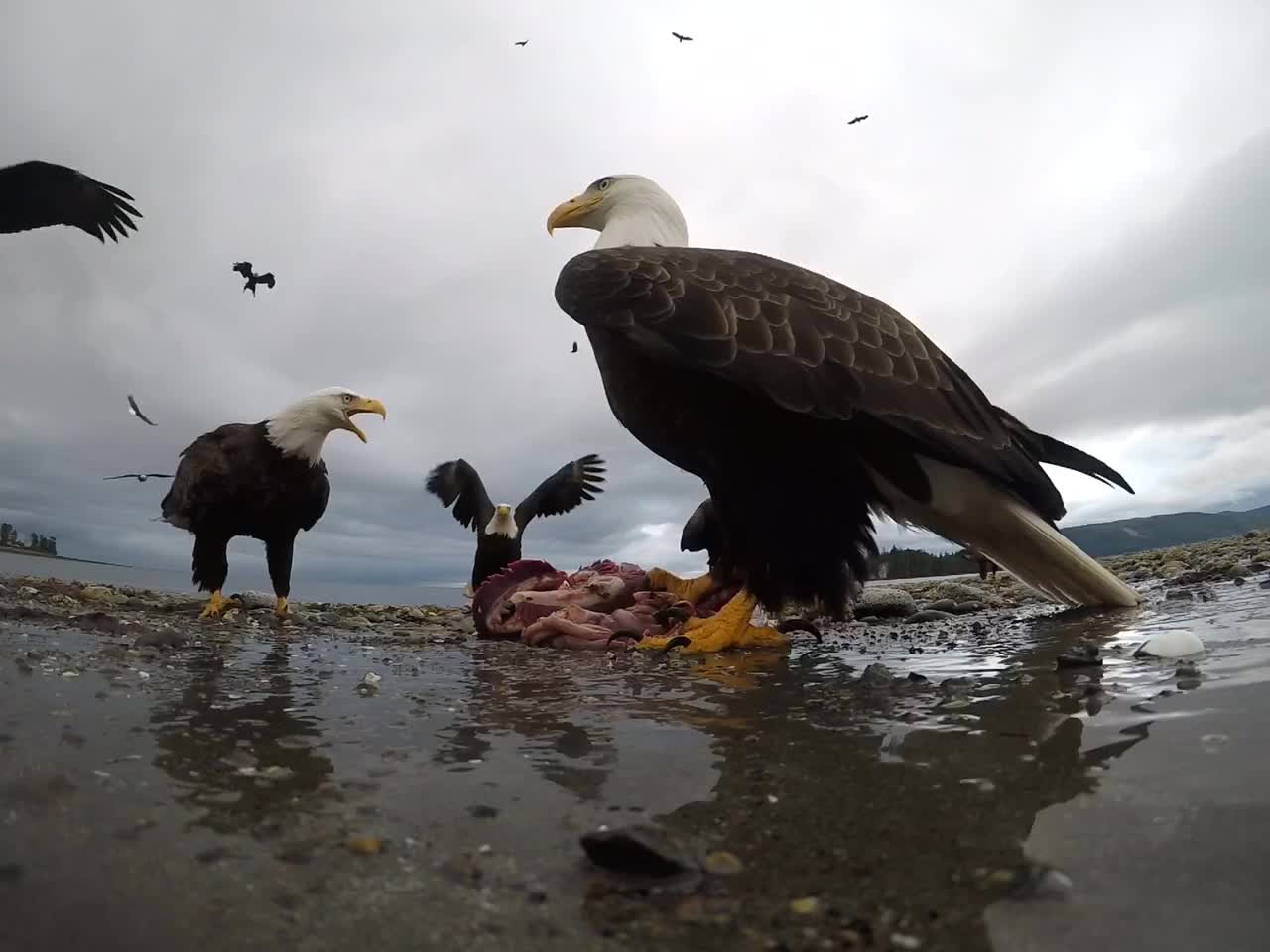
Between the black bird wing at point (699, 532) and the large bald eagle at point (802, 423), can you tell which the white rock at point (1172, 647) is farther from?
the black bird wing at point (699, 532)

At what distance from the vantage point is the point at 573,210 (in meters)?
5.74

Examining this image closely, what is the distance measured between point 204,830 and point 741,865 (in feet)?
2.39

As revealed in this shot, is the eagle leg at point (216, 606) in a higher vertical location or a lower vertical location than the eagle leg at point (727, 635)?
lower

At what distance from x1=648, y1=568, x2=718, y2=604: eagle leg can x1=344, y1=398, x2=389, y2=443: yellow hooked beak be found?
464cm

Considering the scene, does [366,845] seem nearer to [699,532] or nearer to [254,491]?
[699,532]

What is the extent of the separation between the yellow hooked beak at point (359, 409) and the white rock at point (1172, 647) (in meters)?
7.71

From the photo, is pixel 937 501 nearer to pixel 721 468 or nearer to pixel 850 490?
pixel 850 490

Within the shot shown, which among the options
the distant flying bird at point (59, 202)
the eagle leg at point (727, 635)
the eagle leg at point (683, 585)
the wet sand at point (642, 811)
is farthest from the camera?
the distant flying bird at point (59, 202)

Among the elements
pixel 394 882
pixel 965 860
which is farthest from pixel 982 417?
pixel 394 882

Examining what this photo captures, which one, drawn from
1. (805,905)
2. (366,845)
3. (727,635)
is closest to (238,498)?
(727,635)

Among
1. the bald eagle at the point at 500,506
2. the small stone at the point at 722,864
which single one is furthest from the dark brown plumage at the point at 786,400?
the bald eagle at the point at 500,506

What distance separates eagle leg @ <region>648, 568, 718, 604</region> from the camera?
4.84m

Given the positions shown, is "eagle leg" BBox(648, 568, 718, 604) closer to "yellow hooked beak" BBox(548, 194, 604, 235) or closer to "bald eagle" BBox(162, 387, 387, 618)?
"yellow hooked beak" BBox(548, 194, 604, 235)

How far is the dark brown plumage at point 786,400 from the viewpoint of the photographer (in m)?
3.16
